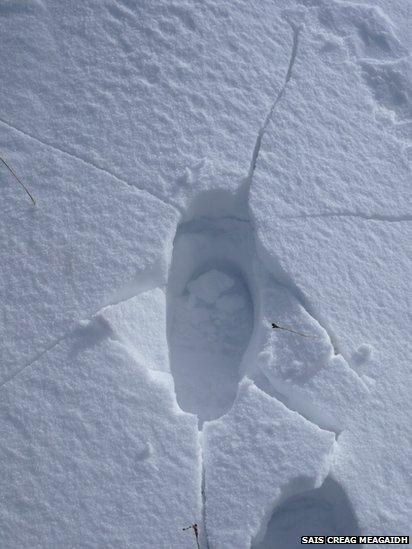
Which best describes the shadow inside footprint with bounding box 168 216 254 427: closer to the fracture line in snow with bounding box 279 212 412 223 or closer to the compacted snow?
the compacted snow

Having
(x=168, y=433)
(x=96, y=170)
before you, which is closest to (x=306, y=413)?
(x=168, y=433)

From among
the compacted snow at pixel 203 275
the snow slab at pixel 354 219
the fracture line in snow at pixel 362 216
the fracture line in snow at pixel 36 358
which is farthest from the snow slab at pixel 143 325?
the fracture line in snow at pixel 362 216

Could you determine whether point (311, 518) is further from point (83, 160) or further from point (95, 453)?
point (83, 160)

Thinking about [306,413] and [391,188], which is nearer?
[306,413]

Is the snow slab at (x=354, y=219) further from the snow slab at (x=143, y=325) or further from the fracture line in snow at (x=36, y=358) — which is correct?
the fracture line in snow at (x=36, y=358)

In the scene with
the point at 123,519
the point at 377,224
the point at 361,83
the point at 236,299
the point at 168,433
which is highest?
the point at 361,83

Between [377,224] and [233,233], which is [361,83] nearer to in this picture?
[377,224]
